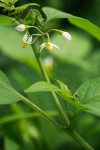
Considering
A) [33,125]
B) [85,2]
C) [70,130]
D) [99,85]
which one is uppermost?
[99,85]

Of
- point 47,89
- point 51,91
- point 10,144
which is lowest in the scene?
point 10,144

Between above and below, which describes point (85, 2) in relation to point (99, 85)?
below

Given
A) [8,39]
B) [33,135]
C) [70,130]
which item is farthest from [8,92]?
[8,39]

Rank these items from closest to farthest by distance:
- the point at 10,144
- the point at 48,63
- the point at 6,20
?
the point at 6,20, the point at 10,144, the point at 48,63

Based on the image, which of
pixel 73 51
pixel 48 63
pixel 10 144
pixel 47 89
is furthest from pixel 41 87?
pixel 73 51

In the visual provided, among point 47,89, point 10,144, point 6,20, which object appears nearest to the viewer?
point 47,89

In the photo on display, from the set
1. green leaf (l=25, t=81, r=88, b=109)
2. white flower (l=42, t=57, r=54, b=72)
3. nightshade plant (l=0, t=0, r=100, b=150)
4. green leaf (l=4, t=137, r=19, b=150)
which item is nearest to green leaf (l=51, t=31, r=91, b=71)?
white flower (l=42, t=57, r=54, b=72)

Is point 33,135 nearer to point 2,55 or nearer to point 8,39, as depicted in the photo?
point 8,39

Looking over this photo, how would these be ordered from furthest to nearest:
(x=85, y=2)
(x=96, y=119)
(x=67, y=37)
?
1. (x=85, y=2)
2. (x=96, y=119)
3. (x=67, y=37)

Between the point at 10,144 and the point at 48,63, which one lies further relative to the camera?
the point at 48,63

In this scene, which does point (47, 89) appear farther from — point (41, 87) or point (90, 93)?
point (90, 93)

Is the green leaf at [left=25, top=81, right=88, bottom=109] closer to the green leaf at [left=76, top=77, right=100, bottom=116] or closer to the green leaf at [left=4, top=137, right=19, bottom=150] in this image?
the green leaf at [left=76, top=77, right=100, bottom=116]
